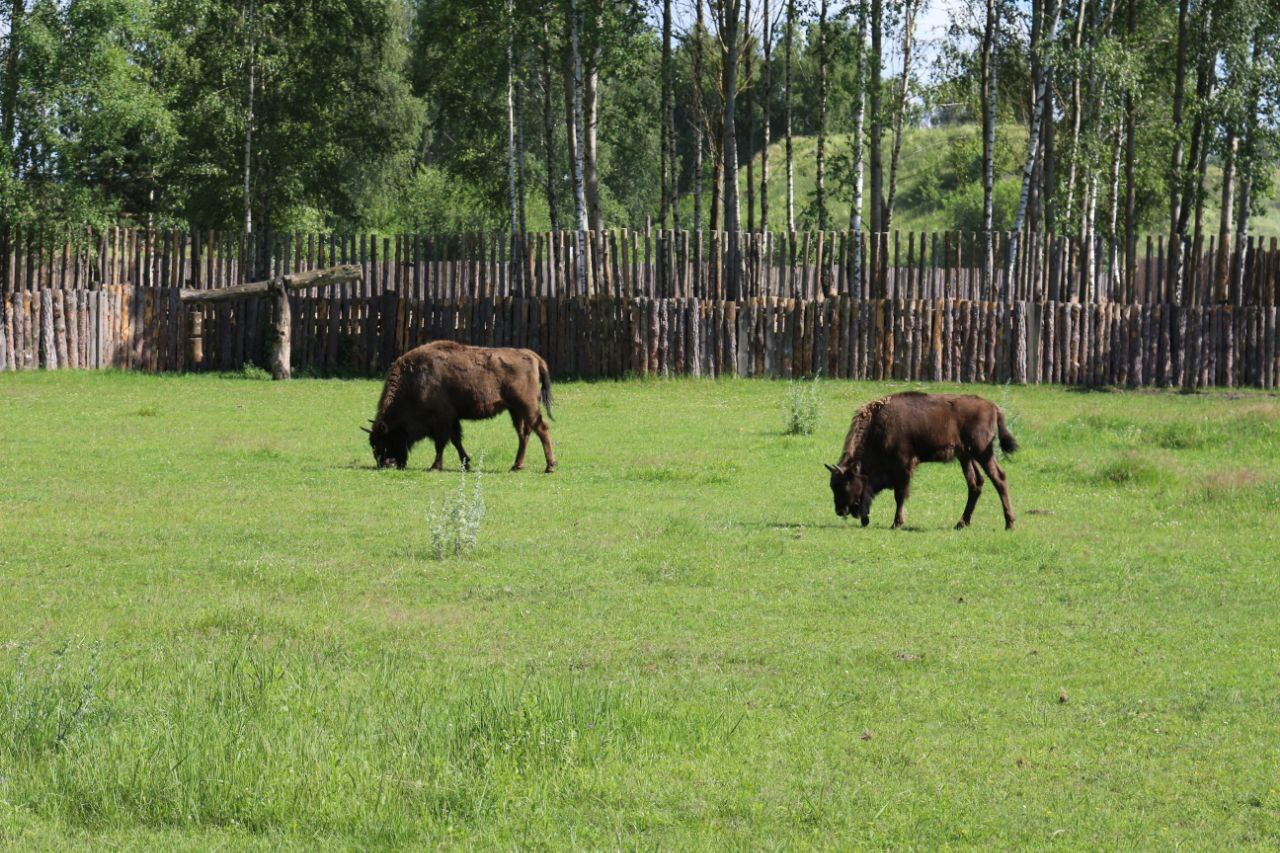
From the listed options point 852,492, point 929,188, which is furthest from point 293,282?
point 929,188

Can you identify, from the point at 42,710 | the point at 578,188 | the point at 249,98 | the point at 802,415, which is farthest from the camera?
the point at 249,98

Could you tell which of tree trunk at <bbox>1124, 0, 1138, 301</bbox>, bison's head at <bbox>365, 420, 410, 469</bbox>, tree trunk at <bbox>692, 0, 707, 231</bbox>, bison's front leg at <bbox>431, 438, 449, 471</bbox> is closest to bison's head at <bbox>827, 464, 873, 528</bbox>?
bison's front leg at <bbox>431, 438, 449, 471</bbox>

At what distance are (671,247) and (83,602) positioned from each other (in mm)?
23079

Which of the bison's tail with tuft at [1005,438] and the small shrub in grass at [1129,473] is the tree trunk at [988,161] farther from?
the bison's tail with tuft at [1005,438]

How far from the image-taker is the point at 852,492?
15.1m

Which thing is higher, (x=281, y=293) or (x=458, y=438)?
(x=281, y=293)

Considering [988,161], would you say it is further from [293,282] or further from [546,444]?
[546,444]

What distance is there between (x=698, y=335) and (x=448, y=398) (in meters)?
13.5

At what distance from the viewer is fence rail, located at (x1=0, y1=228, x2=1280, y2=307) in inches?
1316

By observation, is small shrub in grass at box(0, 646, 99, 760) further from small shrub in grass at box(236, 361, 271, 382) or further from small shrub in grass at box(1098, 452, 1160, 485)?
small shrub in grass at box(236, 361, 271, 382)

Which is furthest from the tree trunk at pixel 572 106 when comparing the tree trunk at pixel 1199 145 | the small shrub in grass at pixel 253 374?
the tree trunk at pixel 1199 145

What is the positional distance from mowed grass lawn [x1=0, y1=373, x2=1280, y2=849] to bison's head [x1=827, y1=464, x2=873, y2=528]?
0.21 m

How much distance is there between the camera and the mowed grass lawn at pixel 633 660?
7012 millimetres

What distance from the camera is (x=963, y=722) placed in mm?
8422
